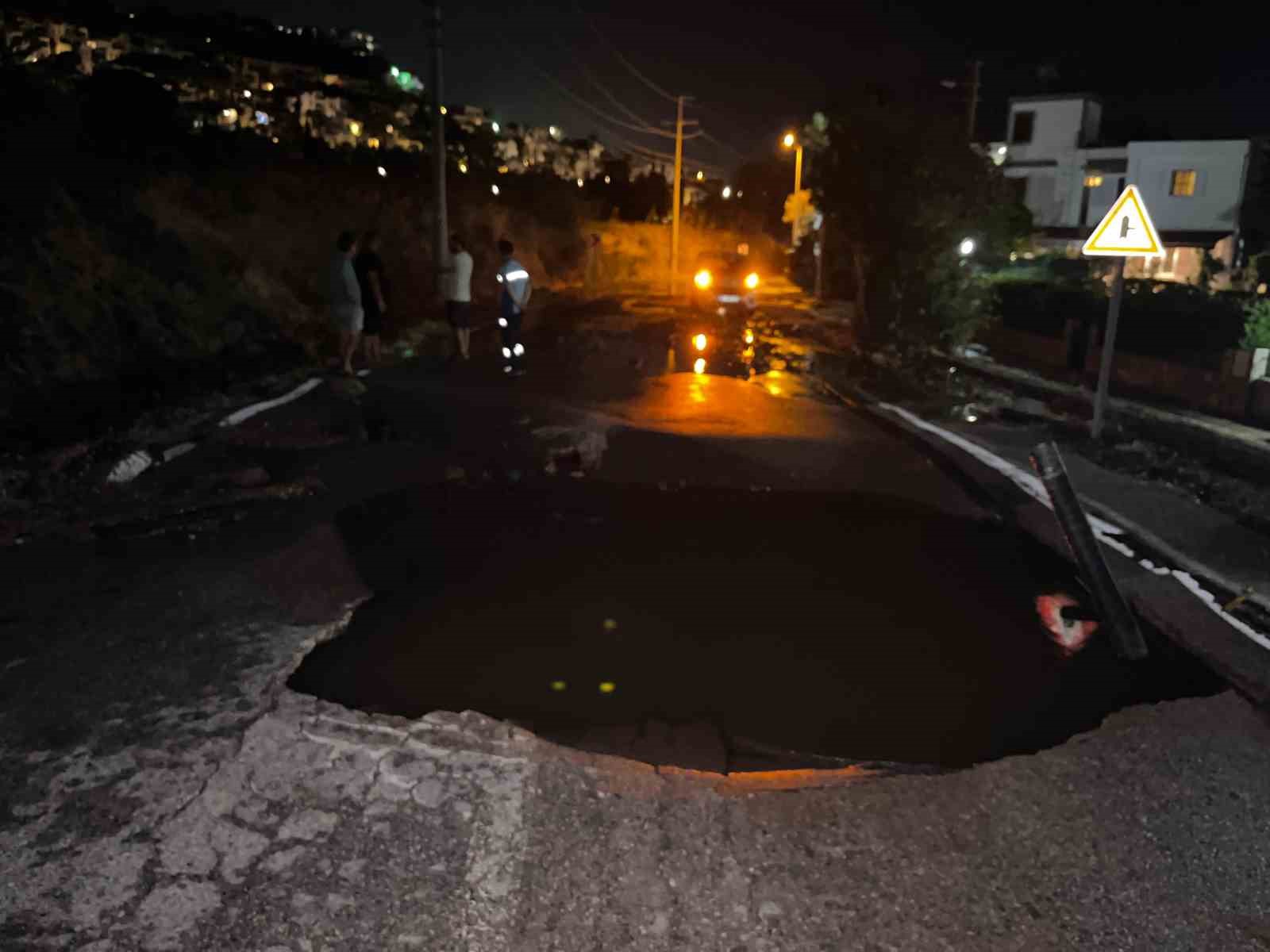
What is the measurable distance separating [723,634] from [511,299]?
30.0 ft

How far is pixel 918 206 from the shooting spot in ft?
65.5

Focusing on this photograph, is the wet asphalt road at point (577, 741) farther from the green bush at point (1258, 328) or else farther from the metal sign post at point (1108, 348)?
the green bush at point (1258, 328)

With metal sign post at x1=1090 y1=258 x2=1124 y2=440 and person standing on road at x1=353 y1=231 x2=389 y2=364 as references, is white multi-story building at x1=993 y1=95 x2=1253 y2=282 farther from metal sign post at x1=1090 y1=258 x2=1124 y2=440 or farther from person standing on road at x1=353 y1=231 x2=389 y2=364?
person standing on road at x1=353 y1=231 x2=389 y2=364

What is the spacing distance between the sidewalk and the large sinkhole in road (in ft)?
17.2

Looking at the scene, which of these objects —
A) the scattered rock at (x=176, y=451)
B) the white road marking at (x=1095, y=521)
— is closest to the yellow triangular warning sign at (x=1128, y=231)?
the white road marking at (x=1095, y=521)

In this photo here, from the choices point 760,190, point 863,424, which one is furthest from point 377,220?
point 760,190

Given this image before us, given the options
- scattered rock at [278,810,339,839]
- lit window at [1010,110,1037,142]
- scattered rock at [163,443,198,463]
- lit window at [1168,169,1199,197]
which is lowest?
scattered rock at [278,810,339,839]

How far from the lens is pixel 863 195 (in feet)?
69.5

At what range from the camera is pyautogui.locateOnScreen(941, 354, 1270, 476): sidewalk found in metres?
10.9

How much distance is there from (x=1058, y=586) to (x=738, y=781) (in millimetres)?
3571

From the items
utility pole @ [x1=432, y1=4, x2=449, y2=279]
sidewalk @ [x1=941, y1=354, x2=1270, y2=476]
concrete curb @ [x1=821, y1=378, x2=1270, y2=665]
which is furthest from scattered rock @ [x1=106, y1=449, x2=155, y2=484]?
utility pole @ [x1=432, y1=4, x2=449, y2=279]

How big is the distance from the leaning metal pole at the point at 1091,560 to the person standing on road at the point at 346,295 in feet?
28.4

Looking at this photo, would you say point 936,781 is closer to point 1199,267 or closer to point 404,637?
point 404,637

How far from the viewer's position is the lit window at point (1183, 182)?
1403 inches
